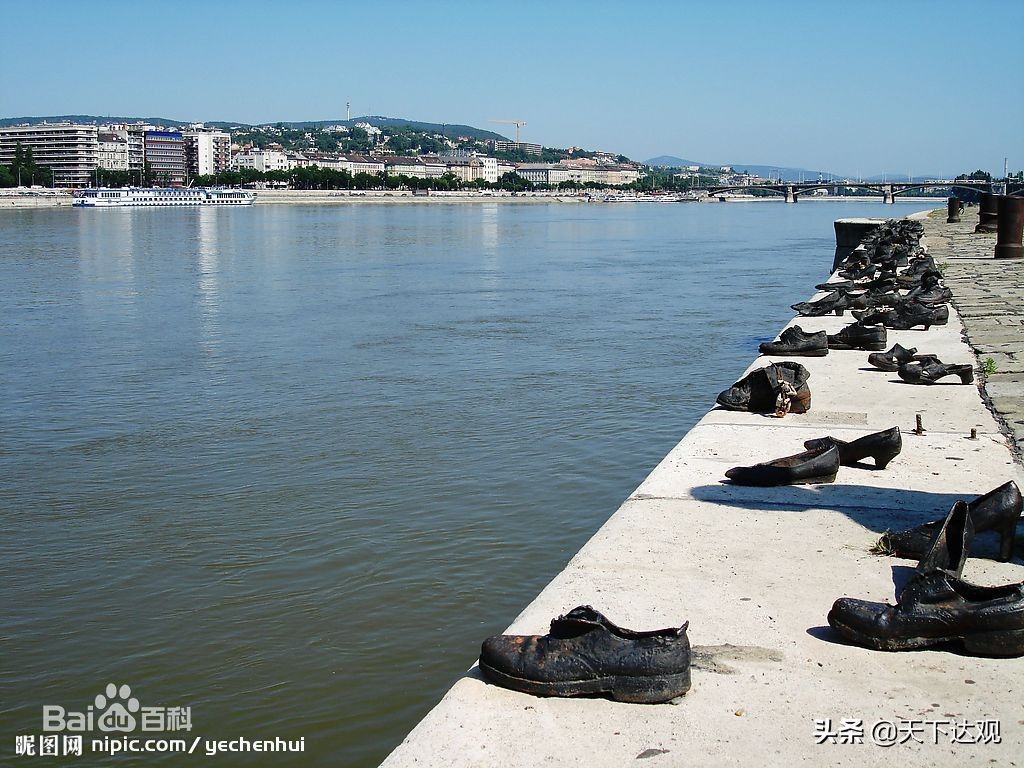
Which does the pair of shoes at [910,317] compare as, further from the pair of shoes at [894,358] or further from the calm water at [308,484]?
the pair of shoes at [894,358]

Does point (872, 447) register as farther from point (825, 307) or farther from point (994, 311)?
point (994, 311)

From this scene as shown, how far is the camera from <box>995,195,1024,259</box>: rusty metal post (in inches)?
892

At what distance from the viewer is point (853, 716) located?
367cm

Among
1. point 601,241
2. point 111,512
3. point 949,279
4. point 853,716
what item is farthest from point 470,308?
point 601,241

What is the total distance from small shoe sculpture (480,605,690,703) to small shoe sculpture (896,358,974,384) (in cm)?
621

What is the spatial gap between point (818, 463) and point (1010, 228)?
1870 centimetres

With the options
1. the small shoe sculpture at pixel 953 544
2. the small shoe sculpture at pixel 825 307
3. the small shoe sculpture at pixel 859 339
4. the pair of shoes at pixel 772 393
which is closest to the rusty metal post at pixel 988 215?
the small shoe sculpture at pixel 825 307

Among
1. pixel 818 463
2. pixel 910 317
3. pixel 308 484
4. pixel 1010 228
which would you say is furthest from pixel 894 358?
pixel 1010 228

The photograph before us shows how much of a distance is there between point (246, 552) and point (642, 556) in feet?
10.9

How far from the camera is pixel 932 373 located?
31.0ft

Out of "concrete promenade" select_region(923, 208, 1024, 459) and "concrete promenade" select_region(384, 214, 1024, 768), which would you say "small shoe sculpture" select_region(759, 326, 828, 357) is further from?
"concrete promenade" select_region(384, 214, 1024, 768)

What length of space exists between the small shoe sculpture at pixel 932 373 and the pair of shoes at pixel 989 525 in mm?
4439

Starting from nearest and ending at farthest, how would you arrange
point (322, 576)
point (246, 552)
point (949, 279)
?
point (322, 576)
point (246, 552)
point (949, 279)

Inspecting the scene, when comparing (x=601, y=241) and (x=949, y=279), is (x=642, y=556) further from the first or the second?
(x=601, y=241)
